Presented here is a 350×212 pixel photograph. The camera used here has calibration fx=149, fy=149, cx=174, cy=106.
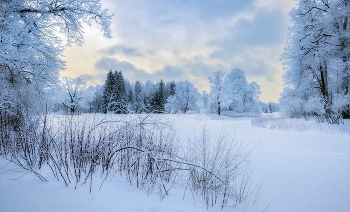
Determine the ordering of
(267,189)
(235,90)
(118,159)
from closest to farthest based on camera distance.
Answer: (118,159)
(267,189)
(235,90)

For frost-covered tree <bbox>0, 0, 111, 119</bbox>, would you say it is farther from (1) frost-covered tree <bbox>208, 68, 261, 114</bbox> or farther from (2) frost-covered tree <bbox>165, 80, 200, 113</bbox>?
(2) frost-covered tree <bbox>165, 80, 200, 113</bbox>

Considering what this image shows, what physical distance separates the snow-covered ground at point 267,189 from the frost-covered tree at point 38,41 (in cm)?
352

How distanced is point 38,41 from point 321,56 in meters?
16.7

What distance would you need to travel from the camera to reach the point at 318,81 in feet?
40.9

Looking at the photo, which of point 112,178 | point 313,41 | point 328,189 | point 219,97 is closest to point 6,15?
point 112,178

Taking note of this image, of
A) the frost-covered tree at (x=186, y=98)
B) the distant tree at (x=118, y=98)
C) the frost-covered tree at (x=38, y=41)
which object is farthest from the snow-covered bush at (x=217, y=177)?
the frost-covered tree at (x=186, y=98)

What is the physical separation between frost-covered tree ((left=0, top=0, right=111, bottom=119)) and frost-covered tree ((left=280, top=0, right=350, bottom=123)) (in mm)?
13610

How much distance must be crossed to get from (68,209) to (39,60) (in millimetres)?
6351

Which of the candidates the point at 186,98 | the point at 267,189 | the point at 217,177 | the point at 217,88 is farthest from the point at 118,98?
the point at 217,177

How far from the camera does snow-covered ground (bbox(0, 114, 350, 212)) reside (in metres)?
1.81

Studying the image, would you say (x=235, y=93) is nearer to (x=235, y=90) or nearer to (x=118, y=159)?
(x=235, y=90)

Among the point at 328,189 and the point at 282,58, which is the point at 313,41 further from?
the point at 328,189

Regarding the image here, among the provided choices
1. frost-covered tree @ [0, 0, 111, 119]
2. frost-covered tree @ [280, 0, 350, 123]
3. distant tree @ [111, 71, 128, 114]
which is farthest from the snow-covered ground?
frost-covered tree @ [280, 0, 350, 123]

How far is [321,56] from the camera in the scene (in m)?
Answer: 11.0
